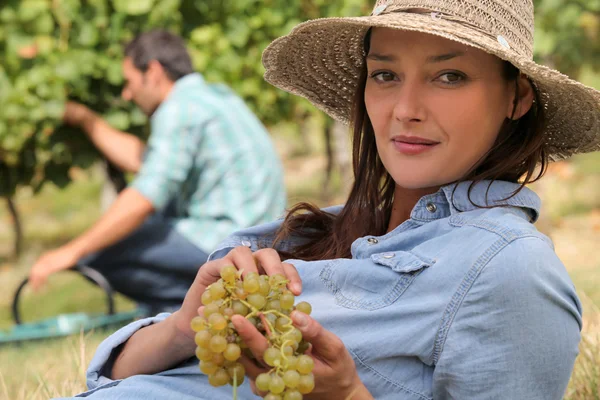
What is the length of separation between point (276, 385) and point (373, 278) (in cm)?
49

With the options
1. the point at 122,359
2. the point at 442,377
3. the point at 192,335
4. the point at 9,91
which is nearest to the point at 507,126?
the point at 442,377

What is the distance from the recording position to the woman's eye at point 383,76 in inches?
74.0

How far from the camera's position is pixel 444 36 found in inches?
66.7

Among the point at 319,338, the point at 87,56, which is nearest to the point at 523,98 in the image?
the point at 319,338

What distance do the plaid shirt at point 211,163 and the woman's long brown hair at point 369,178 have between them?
96.2 inches

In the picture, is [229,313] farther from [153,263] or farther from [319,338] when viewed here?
[153,263]

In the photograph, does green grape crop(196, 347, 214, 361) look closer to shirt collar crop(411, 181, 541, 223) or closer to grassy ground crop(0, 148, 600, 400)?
shirt collar crop(411, 181, 541, 223)

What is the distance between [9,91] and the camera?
5094 mm

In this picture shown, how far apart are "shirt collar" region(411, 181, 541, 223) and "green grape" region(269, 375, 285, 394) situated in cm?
66

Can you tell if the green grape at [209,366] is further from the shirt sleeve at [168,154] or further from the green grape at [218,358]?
the shirt sleeve at [168,154]

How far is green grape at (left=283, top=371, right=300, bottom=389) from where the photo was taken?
125 centimetres

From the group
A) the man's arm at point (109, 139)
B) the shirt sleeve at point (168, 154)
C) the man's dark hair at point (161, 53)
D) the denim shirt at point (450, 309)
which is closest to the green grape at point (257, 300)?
the denim shirt at point (450, 309)

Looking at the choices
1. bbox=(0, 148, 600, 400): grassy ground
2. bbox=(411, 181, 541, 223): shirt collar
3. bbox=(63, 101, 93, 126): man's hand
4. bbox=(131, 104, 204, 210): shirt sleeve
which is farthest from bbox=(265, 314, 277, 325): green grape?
bbox=(63, 101, 93, 126): man's hand

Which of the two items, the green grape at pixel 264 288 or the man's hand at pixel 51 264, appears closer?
the green grape at pixel 264 288
